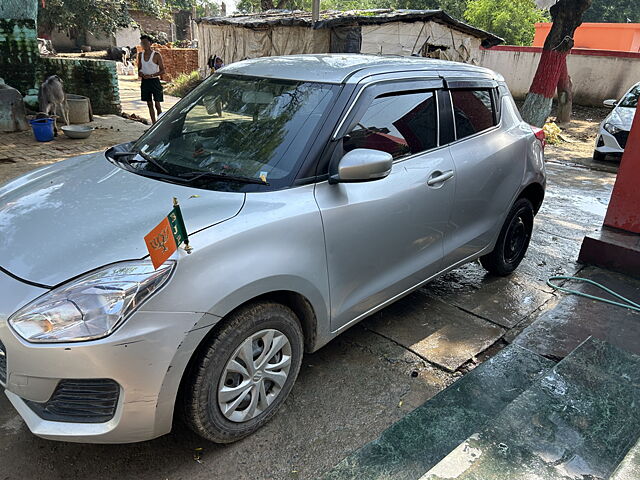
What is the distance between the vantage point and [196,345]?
2.07 metres

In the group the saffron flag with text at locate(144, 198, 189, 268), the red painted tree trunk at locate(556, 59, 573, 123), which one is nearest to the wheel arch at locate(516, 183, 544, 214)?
the saffron flag with text at locate(144, 198, 189, 268)

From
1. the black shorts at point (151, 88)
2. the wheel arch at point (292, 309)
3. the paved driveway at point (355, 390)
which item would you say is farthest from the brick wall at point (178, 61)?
the wheel arch at point (292, 309)

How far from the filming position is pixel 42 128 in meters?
8.44

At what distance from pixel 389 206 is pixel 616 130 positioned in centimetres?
813

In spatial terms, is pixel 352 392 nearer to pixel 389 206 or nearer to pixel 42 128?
pixel 389 206

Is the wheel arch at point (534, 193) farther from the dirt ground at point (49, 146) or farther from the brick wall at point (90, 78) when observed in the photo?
the brick wall at point (90, 78)

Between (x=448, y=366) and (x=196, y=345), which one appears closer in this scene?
(x=196, y=345)

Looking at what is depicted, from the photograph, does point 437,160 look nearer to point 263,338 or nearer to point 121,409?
point 263,338

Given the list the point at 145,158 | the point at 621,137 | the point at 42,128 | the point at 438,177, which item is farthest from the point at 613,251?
the point at 42,128

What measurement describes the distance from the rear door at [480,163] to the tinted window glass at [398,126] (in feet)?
0.78

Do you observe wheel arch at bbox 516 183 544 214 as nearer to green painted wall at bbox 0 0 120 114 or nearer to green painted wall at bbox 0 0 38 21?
green painted wall at bbox 0 0 120 114

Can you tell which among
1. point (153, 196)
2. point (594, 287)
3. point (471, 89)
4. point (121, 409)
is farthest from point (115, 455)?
point (594, 287)

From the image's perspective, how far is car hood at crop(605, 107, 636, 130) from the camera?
9.04 meters

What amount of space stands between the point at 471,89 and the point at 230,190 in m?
2.13
